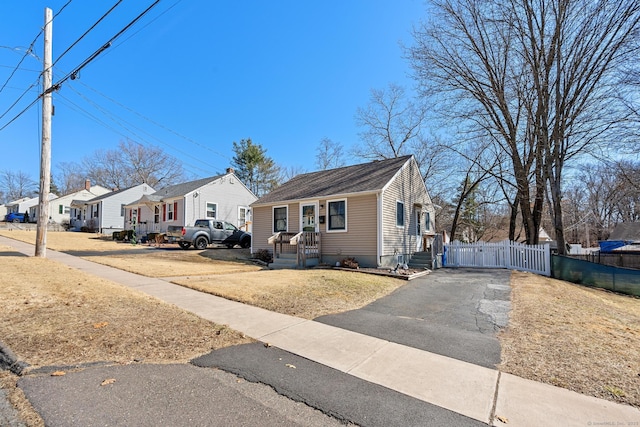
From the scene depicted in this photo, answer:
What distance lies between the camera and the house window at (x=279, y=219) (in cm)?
1543

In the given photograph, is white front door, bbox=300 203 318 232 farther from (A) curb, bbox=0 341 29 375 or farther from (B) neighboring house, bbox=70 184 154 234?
(B) neighboring house, bbox=70 184 154 234

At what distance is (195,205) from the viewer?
2322cm

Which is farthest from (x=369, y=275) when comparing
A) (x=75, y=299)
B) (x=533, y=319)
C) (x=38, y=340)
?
(x=38, y=340)

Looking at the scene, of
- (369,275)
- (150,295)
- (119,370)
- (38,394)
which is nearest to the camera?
(38,394)

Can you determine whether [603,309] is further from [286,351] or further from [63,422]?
[63,422]

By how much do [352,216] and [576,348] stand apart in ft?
30.2

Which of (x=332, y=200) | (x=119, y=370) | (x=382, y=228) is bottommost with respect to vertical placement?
(x=119, y=370)

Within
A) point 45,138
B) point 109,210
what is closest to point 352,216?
point 45,138

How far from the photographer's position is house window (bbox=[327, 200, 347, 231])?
13.4 metres

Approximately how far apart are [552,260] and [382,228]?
24.7ft

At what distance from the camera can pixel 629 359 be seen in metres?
4.04

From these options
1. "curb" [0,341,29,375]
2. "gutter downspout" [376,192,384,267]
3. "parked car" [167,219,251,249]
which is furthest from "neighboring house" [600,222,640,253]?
"curb" [0,341,29,375]

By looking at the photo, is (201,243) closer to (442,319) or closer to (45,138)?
(45,138)

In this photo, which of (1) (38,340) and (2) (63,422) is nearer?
(2) (63,422)
